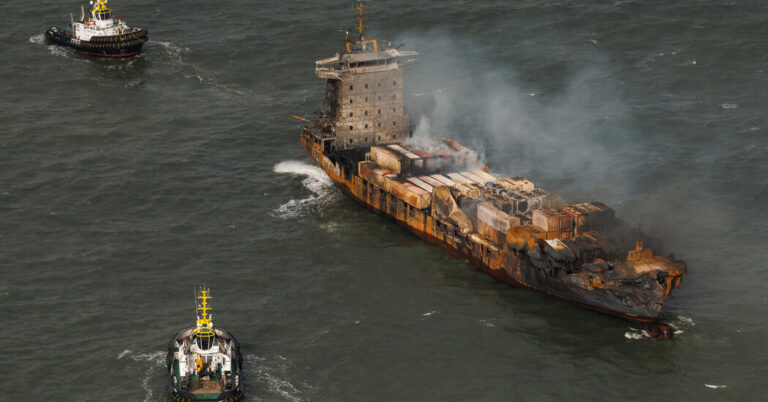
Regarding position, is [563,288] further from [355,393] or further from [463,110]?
[463,110]

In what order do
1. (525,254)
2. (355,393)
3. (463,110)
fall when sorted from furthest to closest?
1. (463,110)
2. (525,254)
3. (355,393)

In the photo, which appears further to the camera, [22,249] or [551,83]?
[551,83]

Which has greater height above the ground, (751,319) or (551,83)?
(551,83)

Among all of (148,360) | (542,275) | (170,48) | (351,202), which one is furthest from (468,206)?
(170,48)

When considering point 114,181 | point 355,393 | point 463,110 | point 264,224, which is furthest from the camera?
point 463,110

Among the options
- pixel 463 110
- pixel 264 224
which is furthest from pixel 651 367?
pixel 463 110

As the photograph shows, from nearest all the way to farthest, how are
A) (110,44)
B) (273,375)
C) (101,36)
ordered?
1. (273,375)
2. (110,44)
3. (101,36)

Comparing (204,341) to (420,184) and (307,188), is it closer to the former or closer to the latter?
(420,184)
